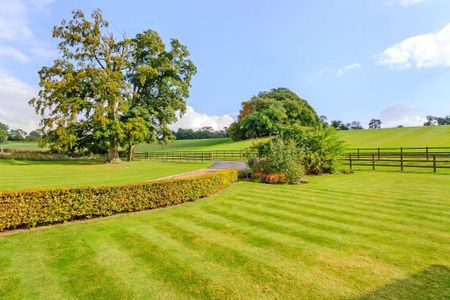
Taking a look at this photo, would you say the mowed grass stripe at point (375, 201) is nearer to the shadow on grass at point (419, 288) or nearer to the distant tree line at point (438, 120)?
the shadow on grass at point (419, 288)

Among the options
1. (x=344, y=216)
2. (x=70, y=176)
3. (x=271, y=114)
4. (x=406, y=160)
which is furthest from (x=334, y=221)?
(x=271, y=114)

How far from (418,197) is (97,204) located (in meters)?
10.3

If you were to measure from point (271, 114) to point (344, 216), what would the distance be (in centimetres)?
4815

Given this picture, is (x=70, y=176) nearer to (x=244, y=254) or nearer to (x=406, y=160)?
(x=244, y=254)

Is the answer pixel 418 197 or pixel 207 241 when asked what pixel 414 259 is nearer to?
pixel 207 241

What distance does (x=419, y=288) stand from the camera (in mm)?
3932

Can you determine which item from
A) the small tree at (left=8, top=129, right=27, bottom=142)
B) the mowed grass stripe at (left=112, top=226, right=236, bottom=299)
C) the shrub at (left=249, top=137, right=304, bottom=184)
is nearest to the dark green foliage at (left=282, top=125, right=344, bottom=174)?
the shrub at (left=249, top=137, right=304, bottom=184)

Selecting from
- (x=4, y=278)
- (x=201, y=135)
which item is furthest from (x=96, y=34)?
(x=201, y=135)

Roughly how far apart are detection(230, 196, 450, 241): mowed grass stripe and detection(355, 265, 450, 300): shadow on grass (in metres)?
1.80

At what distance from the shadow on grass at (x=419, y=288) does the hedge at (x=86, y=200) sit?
7087 mm

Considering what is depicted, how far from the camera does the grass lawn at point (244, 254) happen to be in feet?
13.4

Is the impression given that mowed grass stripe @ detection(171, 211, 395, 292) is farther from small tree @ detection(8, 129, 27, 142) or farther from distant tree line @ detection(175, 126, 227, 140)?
small tree @ detection(8, 129, 27, 142)

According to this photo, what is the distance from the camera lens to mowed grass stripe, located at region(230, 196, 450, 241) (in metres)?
6.11

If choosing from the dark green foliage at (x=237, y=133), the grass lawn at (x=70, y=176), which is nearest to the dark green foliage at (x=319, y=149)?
the grass lawn at (x=70, y=176)
